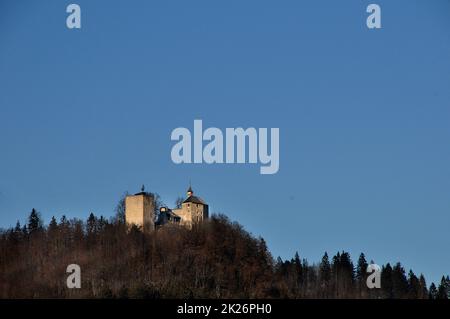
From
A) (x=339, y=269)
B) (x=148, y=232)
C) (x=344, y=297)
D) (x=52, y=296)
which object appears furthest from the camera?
(x=339, y=269)

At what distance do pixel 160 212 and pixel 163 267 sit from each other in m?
11.5

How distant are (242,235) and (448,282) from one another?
23042mm

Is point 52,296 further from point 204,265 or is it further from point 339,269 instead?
point 339,269

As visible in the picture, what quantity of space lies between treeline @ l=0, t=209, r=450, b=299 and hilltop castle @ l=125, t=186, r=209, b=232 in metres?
1.24

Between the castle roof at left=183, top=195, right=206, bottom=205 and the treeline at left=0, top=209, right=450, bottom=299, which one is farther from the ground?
the castle roof at left=183, top=195, right=206, bottom=205

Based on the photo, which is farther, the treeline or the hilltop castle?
the hilltop castle

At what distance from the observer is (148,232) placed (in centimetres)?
9662

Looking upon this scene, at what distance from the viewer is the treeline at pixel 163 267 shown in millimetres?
86938

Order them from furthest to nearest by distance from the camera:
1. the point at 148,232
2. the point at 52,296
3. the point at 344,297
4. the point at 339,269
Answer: the point at 339,269
the point at 148,232
the point at 344,297
the point at 52,296

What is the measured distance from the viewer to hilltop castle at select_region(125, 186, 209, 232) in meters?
97.8

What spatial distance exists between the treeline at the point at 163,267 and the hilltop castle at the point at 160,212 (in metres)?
1.24

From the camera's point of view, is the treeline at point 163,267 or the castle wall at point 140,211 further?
the castle wall at point 140,211

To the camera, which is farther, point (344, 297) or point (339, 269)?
point (339, 269)
